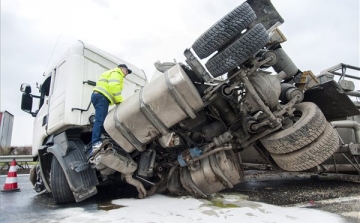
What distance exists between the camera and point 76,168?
3.10 metres

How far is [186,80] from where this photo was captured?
8.32ft

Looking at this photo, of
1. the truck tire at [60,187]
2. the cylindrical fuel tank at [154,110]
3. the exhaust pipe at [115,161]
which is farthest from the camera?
the truck tire at [60,187]

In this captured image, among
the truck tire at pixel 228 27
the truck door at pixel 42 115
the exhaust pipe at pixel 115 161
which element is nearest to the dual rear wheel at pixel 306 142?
the truck tire at pixel 228 27

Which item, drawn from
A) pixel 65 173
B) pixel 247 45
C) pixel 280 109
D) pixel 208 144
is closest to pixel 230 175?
pixel 208 144

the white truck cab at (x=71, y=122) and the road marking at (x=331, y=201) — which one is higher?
the white truck cab at (x=71, y=122)

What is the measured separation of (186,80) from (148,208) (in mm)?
1346

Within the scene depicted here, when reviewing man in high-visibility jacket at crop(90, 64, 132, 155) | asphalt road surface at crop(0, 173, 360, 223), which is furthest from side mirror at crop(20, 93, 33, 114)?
man in high-visibility jacket at crop(90, 64, 132, 155)

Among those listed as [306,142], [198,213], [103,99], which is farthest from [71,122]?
[306,142]

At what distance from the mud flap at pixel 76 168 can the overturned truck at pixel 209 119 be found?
0.01 metres

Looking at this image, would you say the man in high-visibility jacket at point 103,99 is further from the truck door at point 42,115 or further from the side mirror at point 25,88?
the side mirror at point 25,88

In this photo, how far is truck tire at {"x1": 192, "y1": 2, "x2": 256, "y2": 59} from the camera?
243 centimetres

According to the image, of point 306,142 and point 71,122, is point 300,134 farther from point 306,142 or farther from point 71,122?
point 71,122

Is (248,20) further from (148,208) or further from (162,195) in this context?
(162,195)

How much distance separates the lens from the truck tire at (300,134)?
8.48 ft
